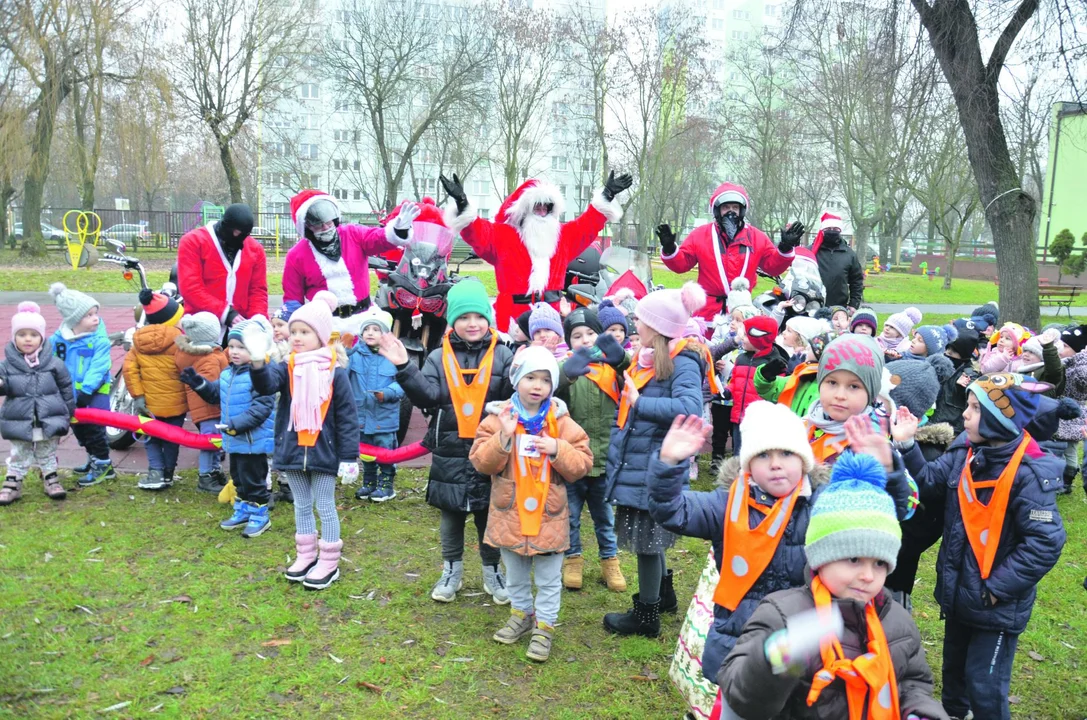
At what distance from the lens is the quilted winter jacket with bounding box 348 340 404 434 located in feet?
21.7

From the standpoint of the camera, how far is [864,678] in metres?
2.18

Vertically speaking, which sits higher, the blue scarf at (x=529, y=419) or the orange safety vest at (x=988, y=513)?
the blue scarf at (x=529, y=419)

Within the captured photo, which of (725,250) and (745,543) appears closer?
(745,543)

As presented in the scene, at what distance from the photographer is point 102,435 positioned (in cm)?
667

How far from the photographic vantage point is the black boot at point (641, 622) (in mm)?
4473

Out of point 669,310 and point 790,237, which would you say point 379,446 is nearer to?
point 669,310

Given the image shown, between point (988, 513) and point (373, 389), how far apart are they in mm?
4595

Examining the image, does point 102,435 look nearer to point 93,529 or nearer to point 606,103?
point 93,529

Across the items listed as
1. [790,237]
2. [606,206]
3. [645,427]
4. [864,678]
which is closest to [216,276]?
[606,206]

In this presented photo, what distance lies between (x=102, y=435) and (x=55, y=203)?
69581 millimetres

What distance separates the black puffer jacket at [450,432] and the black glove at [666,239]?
340 centimetres

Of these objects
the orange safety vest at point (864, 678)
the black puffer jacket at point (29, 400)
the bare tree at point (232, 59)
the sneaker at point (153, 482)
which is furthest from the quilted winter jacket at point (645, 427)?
the bare tree at point (232, 59)

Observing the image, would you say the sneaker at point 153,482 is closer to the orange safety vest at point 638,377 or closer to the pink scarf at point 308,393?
the pink scarf at point 308,393

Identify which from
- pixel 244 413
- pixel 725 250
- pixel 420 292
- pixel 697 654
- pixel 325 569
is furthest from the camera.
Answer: pixel 725 250
